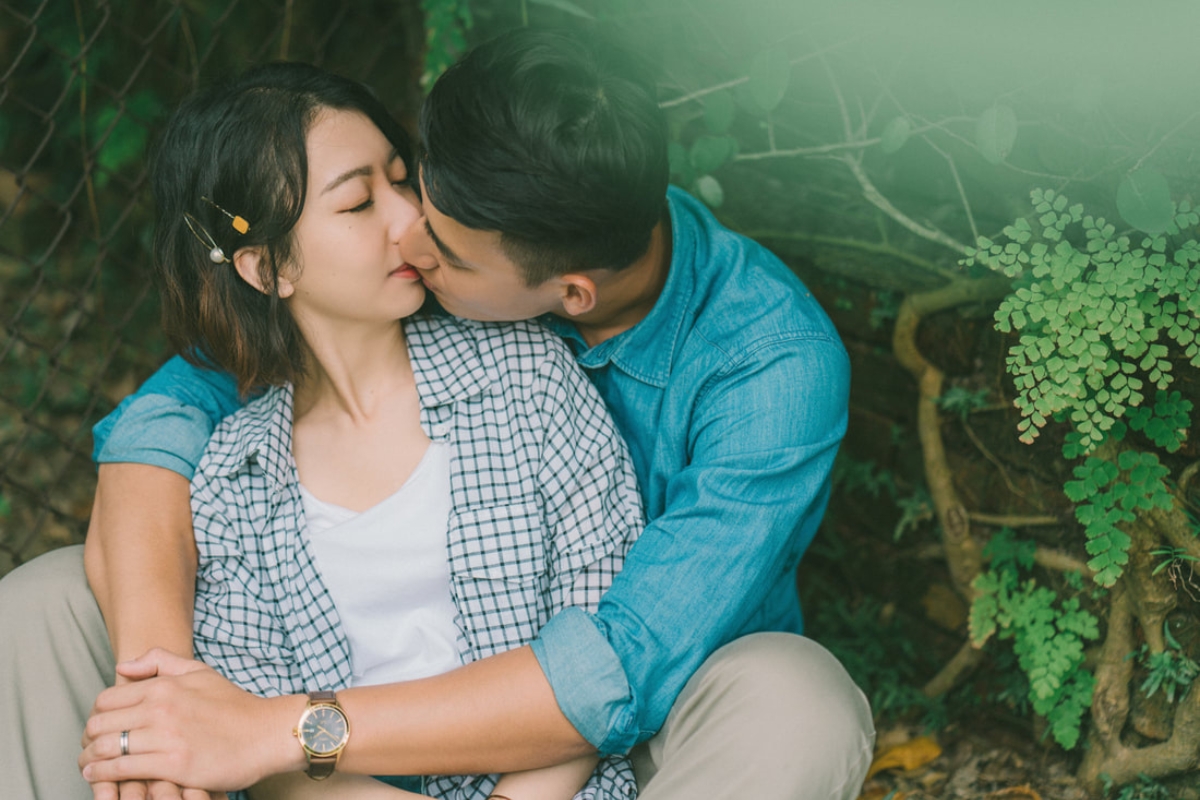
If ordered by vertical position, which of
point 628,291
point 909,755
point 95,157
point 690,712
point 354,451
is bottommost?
point 909,755

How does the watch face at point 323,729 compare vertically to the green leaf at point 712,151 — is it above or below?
below

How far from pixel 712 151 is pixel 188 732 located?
4.79 feet

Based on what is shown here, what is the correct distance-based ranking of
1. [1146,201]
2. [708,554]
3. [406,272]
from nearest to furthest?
[1146,201] → [708,554] → [406,272]

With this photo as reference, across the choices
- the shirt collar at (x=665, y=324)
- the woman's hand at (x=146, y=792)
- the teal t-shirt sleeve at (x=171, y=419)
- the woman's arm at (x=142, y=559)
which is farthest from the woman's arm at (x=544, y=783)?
the teal t-shirt sleeve at (x=171, y=419)

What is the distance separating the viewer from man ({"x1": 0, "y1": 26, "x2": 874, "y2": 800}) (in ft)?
5.08

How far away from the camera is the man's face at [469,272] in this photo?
1646 millimetres

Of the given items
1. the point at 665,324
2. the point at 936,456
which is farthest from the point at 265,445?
the point at 936,456

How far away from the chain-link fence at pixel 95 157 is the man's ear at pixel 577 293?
150cm

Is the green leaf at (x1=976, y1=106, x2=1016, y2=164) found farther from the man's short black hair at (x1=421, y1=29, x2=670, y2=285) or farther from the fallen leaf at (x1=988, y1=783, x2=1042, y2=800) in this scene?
the fallen leaf at (x1=988, y1=783, x2=1042, y2=800)

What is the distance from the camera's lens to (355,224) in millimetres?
1772

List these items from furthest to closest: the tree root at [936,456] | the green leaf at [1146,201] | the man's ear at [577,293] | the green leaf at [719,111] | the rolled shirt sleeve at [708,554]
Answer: the tree root at [936,456] → the green leaf at [719,111] → the man's ear at [577,293] → the rolled shirt sleeve at [708,554] → the green leaf at [1146,201]

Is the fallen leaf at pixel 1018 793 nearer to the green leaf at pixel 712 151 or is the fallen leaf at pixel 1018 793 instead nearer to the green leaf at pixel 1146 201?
the green leaf at pixel 1146 201

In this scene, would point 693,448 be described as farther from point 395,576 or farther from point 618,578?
point 395,576

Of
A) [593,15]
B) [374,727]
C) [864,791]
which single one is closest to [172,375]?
[374,727]
